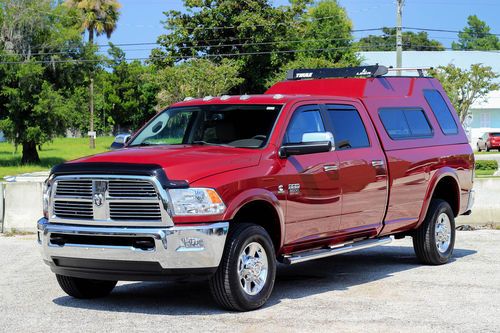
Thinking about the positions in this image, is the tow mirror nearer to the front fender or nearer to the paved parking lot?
the front fender

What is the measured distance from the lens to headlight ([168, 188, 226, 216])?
780 centimetres

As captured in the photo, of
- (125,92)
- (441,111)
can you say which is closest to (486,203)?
(441,111)

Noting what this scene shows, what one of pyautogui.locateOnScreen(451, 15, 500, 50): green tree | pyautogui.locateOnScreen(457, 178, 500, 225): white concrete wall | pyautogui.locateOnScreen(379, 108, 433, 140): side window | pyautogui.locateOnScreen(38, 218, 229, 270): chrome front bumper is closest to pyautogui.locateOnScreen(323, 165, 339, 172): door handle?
pyautogui.locateOnScreen(379, 108, 433, 140): side window

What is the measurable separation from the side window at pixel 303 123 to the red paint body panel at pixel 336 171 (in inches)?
3.3

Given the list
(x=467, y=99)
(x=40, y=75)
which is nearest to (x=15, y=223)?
(x=40, y=75)

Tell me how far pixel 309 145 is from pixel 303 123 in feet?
2.10

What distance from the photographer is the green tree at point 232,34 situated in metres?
68.9

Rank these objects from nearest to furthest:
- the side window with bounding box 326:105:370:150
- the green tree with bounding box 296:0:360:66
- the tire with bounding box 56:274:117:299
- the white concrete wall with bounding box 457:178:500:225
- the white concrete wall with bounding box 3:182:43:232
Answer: the tire with bounding box 56:274:117:299 → the side window with bounding box 326:105:370:150 → the white concrete wall with bounding box 3:182:43:232 → the white concrete wall with bounding box 457:178:500:225 → the green tree with bounding box 296:0:360:66

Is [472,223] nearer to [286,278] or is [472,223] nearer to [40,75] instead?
[286,278]

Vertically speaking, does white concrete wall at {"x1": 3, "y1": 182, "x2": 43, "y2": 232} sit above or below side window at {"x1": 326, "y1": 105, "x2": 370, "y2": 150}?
below

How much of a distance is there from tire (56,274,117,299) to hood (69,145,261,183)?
131 centimetres

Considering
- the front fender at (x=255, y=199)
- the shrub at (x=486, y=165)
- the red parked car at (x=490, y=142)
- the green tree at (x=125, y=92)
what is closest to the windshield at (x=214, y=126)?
the front fender at (x=255, y=199)

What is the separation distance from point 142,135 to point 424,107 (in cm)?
388

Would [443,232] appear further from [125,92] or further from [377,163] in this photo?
[125,92]
